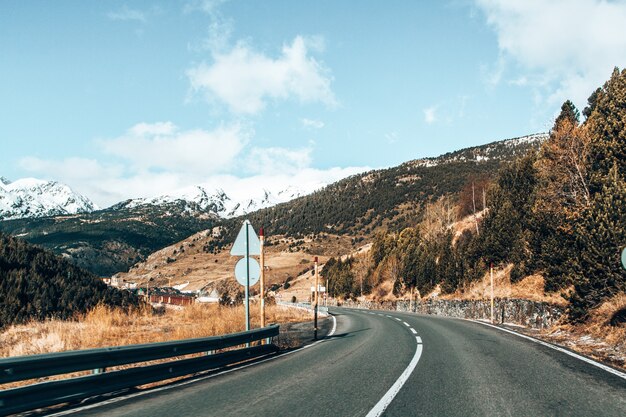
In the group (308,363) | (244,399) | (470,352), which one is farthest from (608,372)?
(244,399)

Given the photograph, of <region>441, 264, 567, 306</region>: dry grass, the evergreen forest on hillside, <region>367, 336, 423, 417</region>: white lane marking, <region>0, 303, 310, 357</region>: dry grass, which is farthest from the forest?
the evergreen forest on hillside

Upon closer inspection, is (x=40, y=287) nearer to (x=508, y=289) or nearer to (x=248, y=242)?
(x=248, y=242)

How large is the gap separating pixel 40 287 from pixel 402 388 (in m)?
20.1

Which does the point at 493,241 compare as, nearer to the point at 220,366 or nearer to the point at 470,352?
the point at 470,352

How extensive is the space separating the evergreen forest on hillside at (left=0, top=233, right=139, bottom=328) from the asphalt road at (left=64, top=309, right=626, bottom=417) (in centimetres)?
1410

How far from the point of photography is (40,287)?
2152 centimetres

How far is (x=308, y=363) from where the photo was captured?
9828 millimetres

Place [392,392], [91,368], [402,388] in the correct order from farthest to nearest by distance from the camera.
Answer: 1. [402,388]
2. [392,392]
3. [91,368]

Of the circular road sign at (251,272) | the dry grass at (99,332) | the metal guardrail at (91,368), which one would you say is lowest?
the dry grass at (99,332)

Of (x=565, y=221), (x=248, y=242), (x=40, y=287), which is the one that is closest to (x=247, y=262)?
(x=248, y=242)

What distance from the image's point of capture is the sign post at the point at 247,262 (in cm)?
1184

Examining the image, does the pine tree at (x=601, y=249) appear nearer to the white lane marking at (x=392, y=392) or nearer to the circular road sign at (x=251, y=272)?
the white lane marking at (x=392, y=392)

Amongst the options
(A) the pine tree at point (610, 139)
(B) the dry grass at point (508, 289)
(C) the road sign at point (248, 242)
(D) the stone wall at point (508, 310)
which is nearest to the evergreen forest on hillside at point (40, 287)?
(C) the road sign at point (248, 242)

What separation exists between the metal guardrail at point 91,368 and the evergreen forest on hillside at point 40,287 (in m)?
12.8
